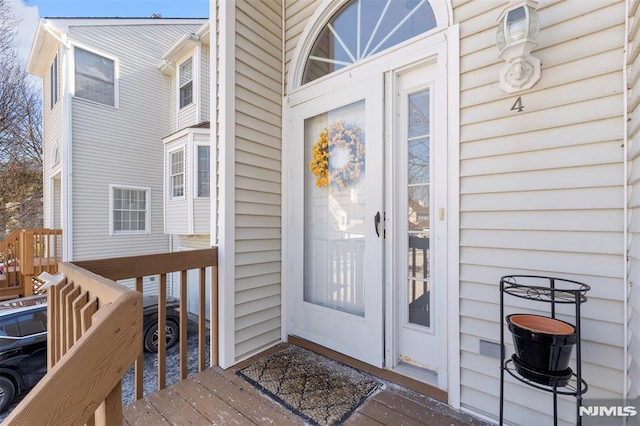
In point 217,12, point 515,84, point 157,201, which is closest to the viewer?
point 515,84

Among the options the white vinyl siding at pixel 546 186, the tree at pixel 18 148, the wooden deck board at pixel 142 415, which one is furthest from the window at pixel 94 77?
the white vinyl siding at pixel 546 186

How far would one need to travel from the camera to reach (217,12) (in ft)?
7.78

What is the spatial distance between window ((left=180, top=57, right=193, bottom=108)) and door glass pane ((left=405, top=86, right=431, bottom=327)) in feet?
21.5

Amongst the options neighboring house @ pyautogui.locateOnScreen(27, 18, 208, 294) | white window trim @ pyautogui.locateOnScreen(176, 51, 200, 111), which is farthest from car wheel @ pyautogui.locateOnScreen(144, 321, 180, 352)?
white window trim @ pyautogui.locateOnScreen(176, 51, 200, 111)

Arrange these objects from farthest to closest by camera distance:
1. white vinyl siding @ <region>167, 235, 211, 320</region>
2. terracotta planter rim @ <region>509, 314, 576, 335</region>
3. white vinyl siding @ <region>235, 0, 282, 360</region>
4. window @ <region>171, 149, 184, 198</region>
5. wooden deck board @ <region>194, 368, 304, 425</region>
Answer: white vinyl siding @ <region>167, 235, 211, 320</region> → window @ <region>171, 149, 184, 198</region> → white vinyl siding @ <region>235, 0, 282, 360</region> → wooden deck board @ <region>194, 368, 304, 425</region> → terracotta planter rim @ <region>509, 314, 576, 335</region>

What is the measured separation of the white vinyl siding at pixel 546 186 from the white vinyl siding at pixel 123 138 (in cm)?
749

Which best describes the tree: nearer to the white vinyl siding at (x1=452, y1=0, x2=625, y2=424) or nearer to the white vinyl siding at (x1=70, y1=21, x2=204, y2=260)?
the white vinyl siding at (x1=70, y1=21, x2=204, y2=260)

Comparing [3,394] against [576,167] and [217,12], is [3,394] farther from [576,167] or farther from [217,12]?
[576,167]

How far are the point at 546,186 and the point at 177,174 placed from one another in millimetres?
6490

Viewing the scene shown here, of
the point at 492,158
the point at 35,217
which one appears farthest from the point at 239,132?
the point at 35,217

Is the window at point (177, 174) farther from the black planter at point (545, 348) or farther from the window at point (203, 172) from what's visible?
the black planter at point (545, 348)

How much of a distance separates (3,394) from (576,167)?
16.8 ft

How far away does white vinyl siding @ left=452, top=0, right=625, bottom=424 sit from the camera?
4.47 ft

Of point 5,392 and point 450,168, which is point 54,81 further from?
point 450,168
